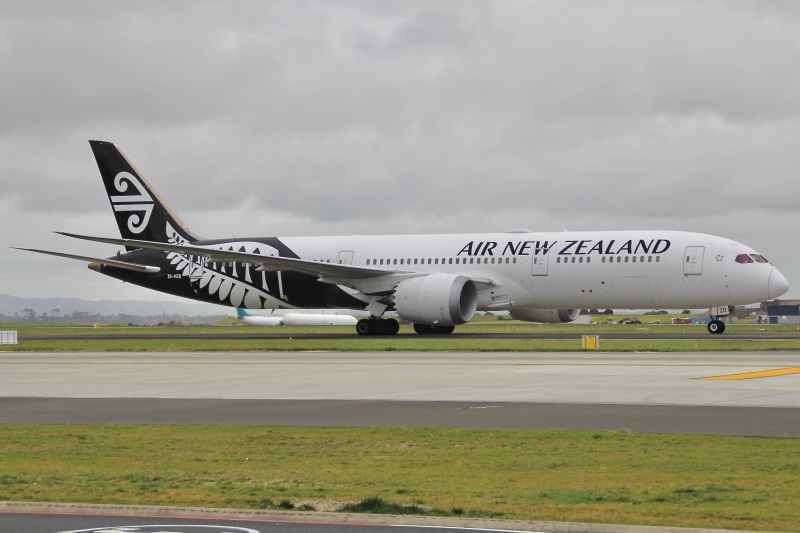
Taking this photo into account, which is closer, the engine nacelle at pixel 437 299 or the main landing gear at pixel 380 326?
the engine nacelle at pixel 437 299

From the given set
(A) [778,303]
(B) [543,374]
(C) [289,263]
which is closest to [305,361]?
(B) [543,374]

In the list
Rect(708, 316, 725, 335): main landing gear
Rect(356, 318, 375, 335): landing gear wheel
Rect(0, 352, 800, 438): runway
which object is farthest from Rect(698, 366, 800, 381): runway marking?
Rect(356, 318, 375, 335): landing gear wheel

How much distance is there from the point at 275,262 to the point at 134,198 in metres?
13.8

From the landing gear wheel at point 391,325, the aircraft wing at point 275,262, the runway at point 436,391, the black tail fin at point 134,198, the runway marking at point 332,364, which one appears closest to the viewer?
the runway at point 436,391

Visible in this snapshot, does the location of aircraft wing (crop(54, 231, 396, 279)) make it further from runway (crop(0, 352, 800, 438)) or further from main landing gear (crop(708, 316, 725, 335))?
runway (crop(0, 352, 800, 438))

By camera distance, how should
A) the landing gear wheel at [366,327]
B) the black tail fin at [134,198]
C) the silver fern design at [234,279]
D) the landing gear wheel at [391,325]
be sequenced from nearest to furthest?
1. the landing gear wheel at [391,325]
2. the landing gear wheel at [366,327]
3. the silver fern design at [234,279]
4. the black tail fin at [134,198]

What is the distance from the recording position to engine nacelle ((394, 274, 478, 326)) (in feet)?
151

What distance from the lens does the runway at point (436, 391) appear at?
53.8 feet

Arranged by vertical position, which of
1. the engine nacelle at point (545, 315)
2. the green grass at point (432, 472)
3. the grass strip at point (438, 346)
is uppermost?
the engine nacelle at point (545, 315)

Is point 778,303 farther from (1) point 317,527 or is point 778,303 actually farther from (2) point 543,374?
(1) point 317,527

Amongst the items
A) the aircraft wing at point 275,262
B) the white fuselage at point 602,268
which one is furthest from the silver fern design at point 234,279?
the white fuselage at point 602,268

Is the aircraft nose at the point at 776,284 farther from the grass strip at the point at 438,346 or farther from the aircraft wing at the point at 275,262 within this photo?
the aircraft wing at the point at 275,262

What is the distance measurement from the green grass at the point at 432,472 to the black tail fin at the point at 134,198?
43521 millimetres

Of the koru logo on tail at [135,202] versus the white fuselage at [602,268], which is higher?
the koru logo on tail at [135,202]
